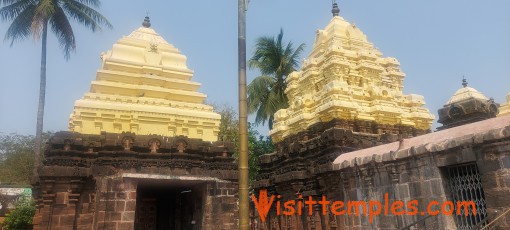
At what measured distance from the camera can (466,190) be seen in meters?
6.81

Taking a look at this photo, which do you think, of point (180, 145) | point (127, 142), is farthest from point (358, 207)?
point (127, 142)

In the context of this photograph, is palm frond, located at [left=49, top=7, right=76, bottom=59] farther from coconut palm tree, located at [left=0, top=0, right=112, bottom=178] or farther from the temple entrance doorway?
the temple entrance doorway

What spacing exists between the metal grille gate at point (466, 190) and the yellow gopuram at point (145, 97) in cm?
707

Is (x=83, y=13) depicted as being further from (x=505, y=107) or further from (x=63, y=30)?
(x=505, y=107)

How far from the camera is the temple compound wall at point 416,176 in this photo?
6109 millimetres

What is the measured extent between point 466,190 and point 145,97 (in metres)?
9.00

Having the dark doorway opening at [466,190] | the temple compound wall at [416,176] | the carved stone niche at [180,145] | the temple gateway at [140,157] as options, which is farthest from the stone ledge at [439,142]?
the carved stone niche at [180,145]

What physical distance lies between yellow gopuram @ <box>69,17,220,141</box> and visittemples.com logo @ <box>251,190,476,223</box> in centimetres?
307

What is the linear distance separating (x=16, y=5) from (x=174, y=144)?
559 inches

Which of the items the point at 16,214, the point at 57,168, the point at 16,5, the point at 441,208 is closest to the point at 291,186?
the point at 441,208

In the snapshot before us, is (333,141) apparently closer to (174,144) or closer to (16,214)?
(174,144)

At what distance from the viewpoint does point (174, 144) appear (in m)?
10.4

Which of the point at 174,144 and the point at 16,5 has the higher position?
the point at 16,5

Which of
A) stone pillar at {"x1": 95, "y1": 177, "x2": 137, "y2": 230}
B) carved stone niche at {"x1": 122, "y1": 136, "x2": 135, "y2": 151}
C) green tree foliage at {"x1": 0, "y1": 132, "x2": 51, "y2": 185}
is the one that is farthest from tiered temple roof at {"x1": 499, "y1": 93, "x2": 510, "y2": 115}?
green tree foliage at {"x1": 0, "y1": 132, "x2": 51, "y2": 185}
